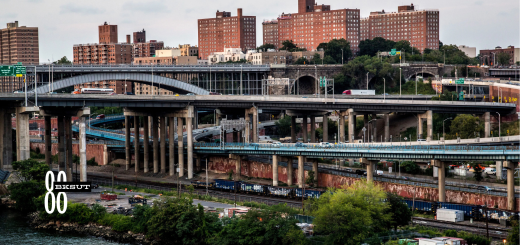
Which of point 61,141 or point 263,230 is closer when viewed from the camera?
point 263,230

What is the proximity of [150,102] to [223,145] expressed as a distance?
585 inches

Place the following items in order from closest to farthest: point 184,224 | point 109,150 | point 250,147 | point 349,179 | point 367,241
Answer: point 367,241 → point 184,224 → point 349,179 → point 250,147 → point 109,150

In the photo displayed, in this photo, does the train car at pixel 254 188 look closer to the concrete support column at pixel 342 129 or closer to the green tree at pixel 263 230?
the green tree at pixel 263 230

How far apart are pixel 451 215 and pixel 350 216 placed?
57.9 ft

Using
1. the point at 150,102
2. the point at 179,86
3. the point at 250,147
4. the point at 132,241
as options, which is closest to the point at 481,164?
the point at 250,147

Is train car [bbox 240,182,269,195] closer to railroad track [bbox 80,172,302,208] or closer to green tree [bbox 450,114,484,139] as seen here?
railroad track [bbox 80,172,302,208]

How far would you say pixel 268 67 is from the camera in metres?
198

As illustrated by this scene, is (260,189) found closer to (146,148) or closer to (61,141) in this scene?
(146,148)

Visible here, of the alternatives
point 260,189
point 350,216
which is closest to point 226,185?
A: point 260,189

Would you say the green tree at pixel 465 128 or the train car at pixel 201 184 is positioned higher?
the green tree at pixel 465 128

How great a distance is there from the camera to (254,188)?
106062 mm

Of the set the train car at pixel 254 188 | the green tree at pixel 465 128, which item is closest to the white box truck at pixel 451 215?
the train car at pixel 254 188

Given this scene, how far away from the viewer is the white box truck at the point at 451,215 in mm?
81938

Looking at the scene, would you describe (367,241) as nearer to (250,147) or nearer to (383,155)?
(383,155)
